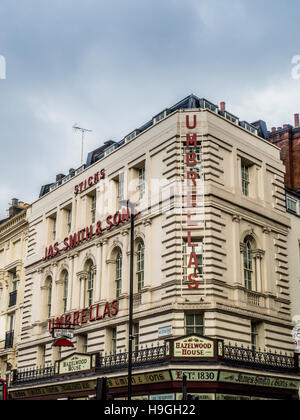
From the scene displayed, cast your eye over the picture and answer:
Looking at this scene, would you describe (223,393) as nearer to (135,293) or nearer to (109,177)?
(135,293)

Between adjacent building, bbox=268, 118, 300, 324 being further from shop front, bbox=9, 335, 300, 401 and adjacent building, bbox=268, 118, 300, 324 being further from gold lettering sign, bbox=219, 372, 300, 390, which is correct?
shop front, bbox=9, 335, 300, 401

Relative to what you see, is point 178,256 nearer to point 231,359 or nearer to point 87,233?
point 231,359

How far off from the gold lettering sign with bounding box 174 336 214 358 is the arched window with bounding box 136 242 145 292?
19.2ft

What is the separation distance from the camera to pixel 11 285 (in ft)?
161

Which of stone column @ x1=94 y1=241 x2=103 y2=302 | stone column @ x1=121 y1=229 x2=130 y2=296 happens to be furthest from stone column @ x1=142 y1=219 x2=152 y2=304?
stone column @ x1=94 y1=241 x2=103 y2=302

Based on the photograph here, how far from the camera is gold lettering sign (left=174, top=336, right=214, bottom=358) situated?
27359mm

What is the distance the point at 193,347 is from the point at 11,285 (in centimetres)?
2544

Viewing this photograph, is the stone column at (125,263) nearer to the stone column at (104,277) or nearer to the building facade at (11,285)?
the stone column at (104,277)

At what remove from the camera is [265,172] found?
1406 inches

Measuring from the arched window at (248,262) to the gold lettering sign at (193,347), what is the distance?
583 centimetres

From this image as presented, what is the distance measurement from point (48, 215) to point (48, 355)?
398 inches

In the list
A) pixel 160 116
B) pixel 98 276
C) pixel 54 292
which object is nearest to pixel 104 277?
pixel 98 276

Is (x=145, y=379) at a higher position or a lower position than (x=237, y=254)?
lower
